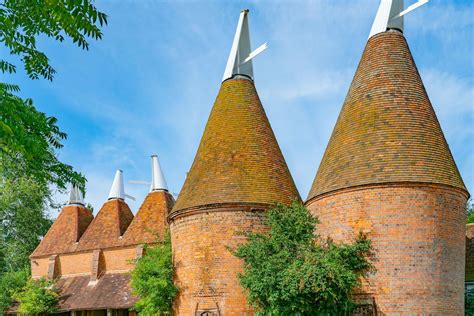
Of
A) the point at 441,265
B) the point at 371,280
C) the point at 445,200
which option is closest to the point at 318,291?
the point at 371,280

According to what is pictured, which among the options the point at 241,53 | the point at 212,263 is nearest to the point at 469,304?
the point at 212,263

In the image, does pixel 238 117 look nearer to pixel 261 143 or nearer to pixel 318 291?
pixel 261 143

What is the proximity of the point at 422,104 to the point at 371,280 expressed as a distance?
16.5 feet

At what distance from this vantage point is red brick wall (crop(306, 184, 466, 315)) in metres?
12.2

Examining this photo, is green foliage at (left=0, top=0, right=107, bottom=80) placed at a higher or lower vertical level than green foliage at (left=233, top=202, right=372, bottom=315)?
higher

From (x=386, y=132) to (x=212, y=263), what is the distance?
19.0 ft

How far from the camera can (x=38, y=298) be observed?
25.0 m

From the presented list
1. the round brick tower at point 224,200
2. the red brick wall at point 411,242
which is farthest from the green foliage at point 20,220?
the red brick wall at point 411,242

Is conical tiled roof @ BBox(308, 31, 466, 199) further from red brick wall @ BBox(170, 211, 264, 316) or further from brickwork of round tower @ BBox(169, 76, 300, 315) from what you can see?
red brick wall @ BBox(170, 211, 264, 316)

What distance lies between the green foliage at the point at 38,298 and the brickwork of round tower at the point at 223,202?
11712mm

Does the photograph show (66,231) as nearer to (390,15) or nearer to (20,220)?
(20,220)

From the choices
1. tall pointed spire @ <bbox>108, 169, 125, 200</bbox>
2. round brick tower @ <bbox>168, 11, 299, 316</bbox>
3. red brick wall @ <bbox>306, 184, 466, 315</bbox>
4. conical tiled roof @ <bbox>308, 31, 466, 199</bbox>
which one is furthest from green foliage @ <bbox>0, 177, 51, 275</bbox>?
red brick wall @ <bbox>306, 184, 466, 315</bbox>

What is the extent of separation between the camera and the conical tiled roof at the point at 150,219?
79.2 feet

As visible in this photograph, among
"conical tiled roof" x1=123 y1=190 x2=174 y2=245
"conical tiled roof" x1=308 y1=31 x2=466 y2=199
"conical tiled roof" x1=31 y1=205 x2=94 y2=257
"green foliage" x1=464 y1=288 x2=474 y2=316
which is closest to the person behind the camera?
"conical tiled roof" x1=308 y1=31 x2=466 y2=199
